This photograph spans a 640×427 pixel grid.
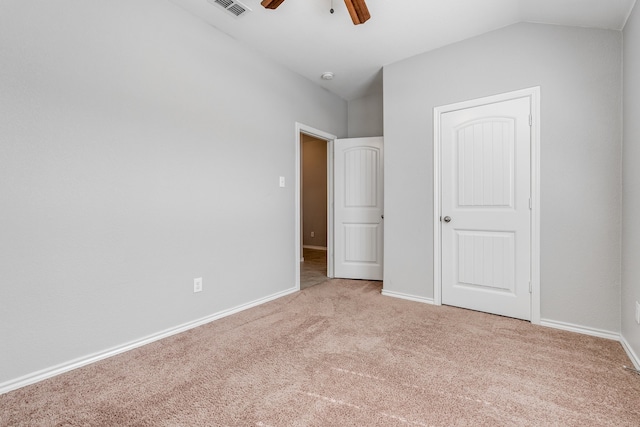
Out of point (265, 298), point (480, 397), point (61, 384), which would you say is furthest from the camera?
point (265, 298)

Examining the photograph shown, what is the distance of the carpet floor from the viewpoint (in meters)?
1.36

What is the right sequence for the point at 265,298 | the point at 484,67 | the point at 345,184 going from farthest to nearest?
the point at 345,184 → the point at 265,298 → the point at 484,67

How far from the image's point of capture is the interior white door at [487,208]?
98.9 inches

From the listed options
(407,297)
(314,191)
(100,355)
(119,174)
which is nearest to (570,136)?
(407,297)

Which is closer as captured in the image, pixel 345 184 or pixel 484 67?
pixel 484 67

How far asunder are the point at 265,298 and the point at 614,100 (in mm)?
3335

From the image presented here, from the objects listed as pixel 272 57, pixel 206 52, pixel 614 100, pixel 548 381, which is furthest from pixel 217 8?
pixel 548 381

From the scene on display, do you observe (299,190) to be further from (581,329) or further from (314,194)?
(314,194)

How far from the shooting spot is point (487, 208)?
2701mm

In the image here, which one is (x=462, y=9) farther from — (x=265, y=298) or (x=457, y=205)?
(x=265, y=298)

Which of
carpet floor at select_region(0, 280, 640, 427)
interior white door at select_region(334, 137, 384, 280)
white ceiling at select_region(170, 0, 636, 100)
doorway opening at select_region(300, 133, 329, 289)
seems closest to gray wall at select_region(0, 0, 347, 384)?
white ceiling at select_region(170, 0, 636, 100)

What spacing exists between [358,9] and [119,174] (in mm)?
1975

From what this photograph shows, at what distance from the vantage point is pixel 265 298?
10.0 feet

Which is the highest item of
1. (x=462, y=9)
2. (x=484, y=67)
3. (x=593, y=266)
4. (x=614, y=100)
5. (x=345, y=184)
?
(x=462, y=9)
